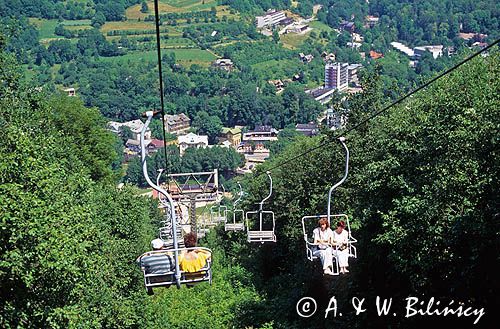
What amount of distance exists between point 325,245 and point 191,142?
8102 cm

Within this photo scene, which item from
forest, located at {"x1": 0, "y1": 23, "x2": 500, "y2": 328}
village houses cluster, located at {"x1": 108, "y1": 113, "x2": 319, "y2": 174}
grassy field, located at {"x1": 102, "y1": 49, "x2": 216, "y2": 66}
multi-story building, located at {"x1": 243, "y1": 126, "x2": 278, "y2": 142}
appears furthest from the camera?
grassy field, located at {"x1": 102, "y1": 49, "x2": 216, "y2": 66}

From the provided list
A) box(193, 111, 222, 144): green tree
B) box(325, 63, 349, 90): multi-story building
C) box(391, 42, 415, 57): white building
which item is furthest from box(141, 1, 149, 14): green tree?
box(193, 111, 222, 144): green tree

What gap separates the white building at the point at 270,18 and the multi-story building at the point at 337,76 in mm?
29024

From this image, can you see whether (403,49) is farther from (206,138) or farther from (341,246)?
(341,246)

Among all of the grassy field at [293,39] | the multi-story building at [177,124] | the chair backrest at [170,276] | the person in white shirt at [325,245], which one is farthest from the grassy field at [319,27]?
the chair backrest at [170,276]

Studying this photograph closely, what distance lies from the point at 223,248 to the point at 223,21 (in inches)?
4383

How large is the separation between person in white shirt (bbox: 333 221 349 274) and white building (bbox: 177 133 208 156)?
257 ft

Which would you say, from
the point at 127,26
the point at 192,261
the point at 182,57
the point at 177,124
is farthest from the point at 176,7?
the point at 192,261

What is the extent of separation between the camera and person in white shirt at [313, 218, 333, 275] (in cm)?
1056

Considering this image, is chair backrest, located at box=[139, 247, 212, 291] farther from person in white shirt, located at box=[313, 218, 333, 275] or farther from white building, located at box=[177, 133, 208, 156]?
white building, located at box=[177, 133, 208, 156]

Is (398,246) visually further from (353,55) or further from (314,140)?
(353,55)

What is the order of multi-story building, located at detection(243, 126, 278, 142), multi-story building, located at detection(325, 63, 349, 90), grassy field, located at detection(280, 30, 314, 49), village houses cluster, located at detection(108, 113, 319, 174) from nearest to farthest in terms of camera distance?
village houses cluster, located at detection(108, 113, 319, 174) < multi-story building, located at detection(243, 126, 278, 142) < multi-story building, located at detection(325, 63, 349, 90) < grassy field, located at detection(280, 30, 314, 49)

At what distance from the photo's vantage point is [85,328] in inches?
525

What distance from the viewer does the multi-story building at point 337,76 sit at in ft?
382
